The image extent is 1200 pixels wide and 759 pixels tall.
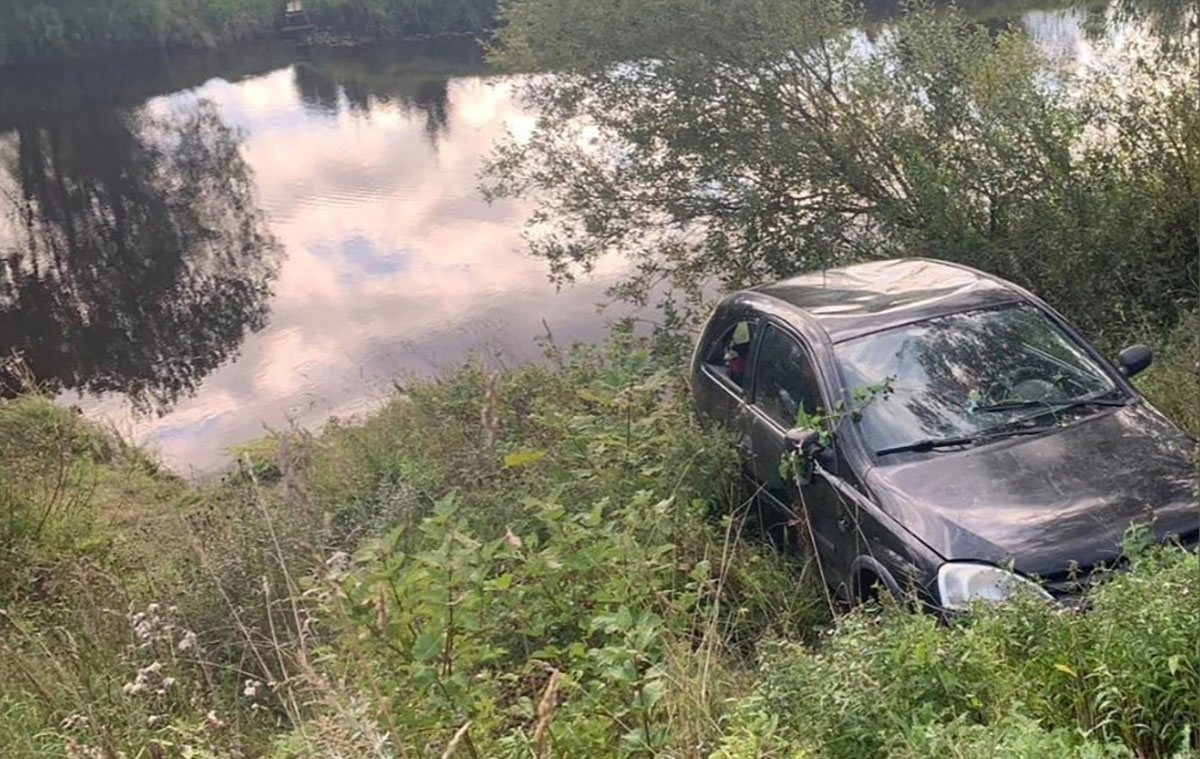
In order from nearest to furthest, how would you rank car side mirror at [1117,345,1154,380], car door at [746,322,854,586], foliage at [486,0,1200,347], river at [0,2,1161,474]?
car door at [746,322,854,586], car side mirror at [1117,345,1154,380], foliage at [486,0,1200,347], river at [0,2,1161,474]

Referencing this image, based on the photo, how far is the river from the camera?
15.3 meters

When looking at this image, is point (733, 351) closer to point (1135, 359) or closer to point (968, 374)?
point (968, 374)

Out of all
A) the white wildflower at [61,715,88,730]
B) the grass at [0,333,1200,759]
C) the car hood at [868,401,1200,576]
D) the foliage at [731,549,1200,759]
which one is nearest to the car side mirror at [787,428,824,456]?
the car hood at [868,401,1200,576]

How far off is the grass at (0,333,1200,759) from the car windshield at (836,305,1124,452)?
93cm

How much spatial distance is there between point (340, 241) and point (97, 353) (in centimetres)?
541

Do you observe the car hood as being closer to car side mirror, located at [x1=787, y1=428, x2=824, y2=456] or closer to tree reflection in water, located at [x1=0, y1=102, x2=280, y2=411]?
car side mirror, located at [x1=787, y1=428, x2=824, y2=456]

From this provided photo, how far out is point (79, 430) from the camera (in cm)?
1294

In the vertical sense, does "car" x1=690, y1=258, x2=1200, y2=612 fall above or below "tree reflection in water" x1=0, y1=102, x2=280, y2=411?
above

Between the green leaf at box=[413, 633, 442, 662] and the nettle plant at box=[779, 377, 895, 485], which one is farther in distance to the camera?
the nettle plant at box=[779, 377, 895, 485]

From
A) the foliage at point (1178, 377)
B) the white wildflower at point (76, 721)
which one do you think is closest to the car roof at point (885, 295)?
the foliage at point (1178, 377)

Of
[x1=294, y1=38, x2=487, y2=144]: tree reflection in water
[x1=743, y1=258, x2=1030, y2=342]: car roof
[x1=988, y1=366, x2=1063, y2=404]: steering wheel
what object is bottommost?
[x1=988, y1=366, x2=1063, y2=404]: steering wheel

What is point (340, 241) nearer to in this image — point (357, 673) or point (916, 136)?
point (916, 136)

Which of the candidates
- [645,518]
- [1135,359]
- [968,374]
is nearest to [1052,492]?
[968,374]

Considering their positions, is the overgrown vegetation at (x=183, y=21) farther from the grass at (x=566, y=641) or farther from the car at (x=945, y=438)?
the car at (x=945, y=438)
